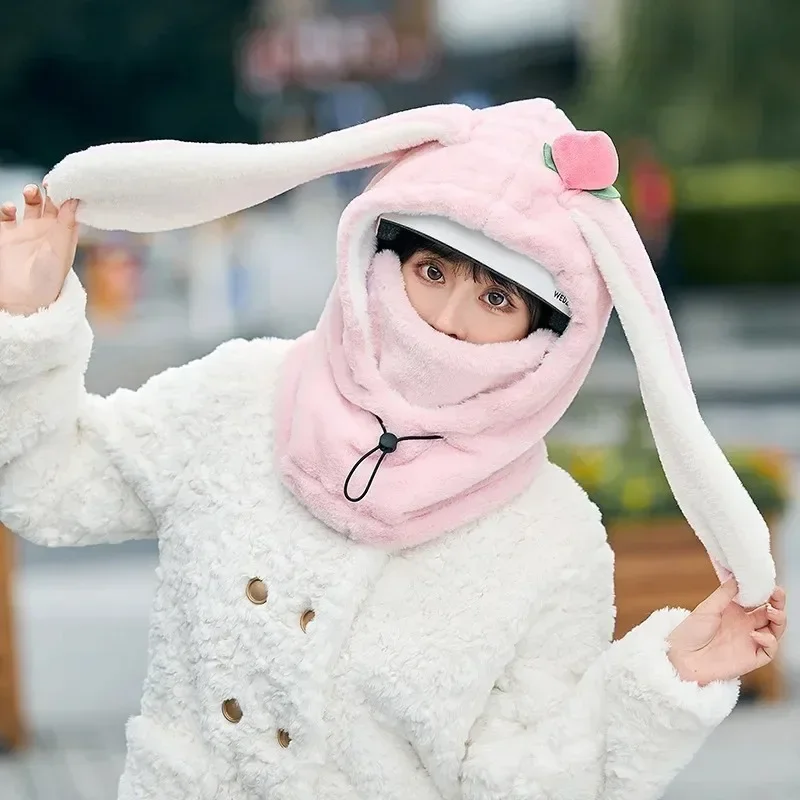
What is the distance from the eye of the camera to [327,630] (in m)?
2.18

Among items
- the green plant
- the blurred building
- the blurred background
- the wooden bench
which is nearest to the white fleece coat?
the blurred background

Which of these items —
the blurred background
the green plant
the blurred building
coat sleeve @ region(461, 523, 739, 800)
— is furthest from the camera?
the blurred building

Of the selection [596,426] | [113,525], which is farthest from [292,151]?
[596,426]

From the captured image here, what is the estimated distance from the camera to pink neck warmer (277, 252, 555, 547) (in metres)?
2.17

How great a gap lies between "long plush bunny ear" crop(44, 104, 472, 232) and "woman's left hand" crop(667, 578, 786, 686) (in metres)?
0.77

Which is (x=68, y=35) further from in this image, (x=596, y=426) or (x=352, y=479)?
(x=352, y=479)

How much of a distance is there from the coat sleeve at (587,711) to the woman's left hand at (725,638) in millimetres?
23

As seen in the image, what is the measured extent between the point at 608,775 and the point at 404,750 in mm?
293

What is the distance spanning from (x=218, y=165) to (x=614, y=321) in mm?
2459

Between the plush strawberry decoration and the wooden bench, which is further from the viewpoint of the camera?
the wooden bench

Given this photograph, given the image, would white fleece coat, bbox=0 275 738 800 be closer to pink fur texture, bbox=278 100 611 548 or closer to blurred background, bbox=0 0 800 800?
pink fur texture, bbox=278 100 611 548

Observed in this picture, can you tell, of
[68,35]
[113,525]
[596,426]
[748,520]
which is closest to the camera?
[748,520]

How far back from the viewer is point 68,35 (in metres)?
19.8

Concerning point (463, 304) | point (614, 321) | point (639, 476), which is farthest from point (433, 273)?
point (639, 476)
